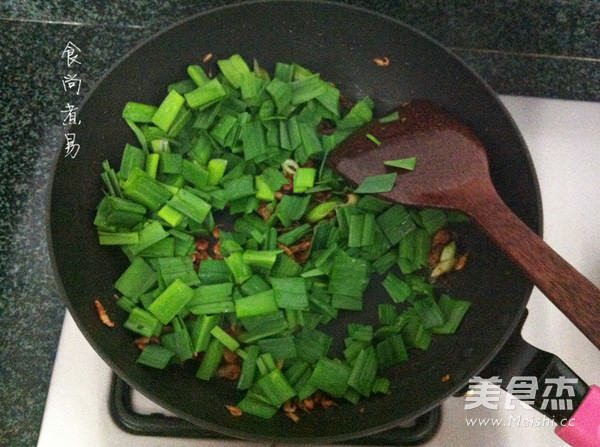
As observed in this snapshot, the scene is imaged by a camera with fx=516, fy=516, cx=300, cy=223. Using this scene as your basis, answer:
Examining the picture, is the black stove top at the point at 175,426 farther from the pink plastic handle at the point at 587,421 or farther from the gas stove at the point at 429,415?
the pink plastic handle at the point at 587,421

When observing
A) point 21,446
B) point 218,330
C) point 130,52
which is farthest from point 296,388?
point 130,52

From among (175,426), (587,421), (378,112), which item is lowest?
(175,426)

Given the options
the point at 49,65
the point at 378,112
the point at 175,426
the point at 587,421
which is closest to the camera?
the point at 587,421

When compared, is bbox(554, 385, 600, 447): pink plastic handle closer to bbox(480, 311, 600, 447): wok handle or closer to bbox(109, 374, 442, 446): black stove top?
bbox(480, 311, 600, 447): wok handle

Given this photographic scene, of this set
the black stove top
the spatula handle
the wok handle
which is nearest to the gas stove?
the black stove top

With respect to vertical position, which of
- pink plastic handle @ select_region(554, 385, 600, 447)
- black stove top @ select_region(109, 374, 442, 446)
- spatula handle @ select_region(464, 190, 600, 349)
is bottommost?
black stove top @ select_region(109, 374, 442, 446)

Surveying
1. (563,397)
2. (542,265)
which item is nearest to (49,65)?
(542,265)

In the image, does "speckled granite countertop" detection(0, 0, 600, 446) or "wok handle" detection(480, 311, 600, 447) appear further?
"speckled granite countertop" detection(0, 0, 600, 446)

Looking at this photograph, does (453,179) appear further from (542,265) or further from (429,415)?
(429,415)
